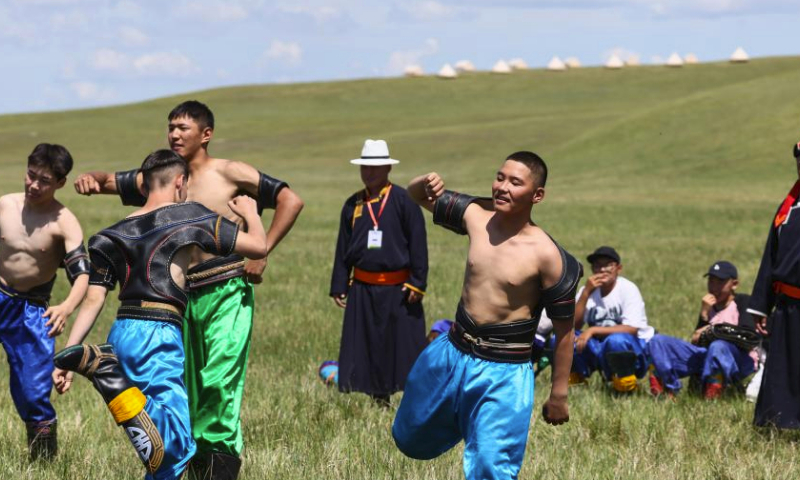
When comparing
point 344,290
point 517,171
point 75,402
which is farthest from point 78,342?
point 344,290

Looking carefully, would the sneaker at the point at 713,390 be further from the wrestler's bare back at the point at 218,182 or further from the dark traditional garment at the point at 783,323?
the wrestler's bare back at the point at 218,182

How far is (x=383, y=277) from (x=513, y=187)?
421cm

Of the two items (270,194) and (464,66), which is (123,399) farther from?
(464,66)

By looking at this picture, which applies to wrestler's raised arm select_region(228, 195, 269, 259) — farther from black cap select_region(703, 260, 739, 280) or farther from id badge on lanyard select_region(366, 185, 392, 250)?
black cap select_region(703, 260, 739, 280)

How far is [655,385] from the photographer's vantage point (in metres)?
10.0

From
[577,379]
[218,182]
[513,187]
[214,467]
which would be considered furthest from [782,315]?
[214,467]

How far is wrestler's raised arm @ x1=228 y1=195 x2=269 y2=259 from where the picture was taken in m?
5.94

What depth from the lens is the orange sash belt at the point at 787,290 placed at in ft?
27.0

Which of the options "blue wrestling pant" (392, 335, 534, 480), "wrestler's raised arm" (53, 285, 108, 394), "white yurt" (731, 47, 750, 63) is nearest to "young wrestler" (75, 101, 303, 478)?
"wrestler's raised arm" (53, 285, 108, 394)

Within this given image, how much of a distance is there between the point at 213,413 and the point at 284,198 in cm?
151

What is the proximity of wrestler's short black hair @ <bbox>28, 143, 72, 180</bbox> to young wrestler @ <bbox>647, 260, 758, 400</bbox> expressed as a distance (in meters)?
5.34

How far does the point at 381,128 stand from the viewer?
269ft

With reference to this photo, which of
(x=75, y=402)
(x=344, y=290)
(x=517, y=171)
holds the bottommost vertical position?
(x=75, y=402)

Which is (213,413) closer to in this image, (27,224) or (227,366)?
(227,366)
